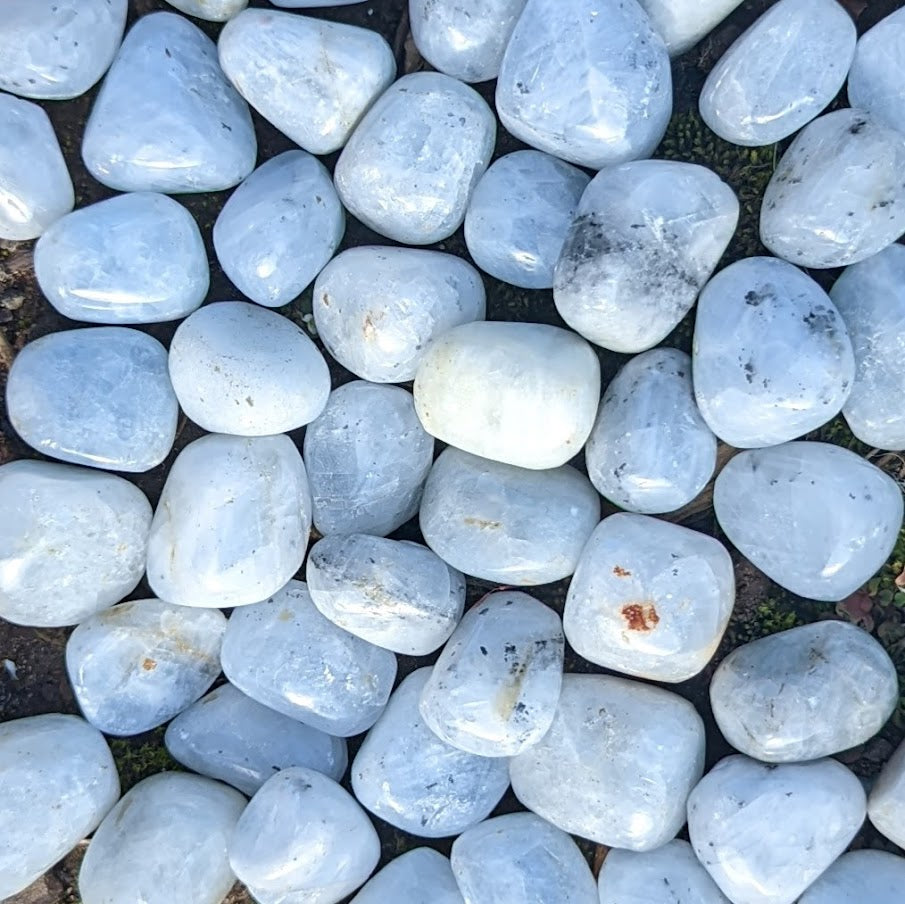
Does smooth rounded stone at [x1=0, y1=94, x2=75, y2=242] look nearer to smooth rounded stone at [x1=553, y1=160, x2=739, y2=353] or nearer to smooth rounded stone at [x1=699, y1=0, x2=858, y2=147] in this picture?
smooth rounded stone at [x1=553, y1=160, x2=739, y2=353]

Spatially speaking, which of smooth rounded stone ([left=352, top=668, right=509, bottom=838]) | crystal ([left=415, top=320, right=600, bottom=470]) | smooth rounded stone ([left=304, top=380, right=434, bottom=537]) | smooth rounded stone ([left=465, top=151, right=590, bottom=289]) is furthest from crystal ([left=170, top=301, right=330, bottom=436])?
smooth rounded stone ([left=352, top=668, right=509, bottom=838])

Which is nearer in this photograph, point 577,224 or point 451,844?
point 577,224

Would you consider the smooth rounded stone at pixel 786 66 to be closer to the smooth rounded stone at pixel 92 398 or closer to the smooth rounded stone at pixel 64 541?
the smooth rounded stone at pixel 92 398

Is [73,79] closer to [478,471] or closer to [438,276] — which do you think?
[438,276]

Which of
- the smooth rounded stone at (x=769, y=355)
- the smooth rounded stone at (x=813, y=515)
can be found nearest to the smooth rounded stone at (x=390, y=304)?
the smooth rounded stone at (x=769, y=355)

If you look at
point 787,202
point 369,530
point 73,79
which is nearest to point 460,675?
point 369,530

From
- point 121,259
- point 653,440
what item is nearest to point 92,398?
point 121,259

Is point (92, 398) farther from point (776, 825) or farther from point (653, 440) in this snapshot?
point (776, 825)
